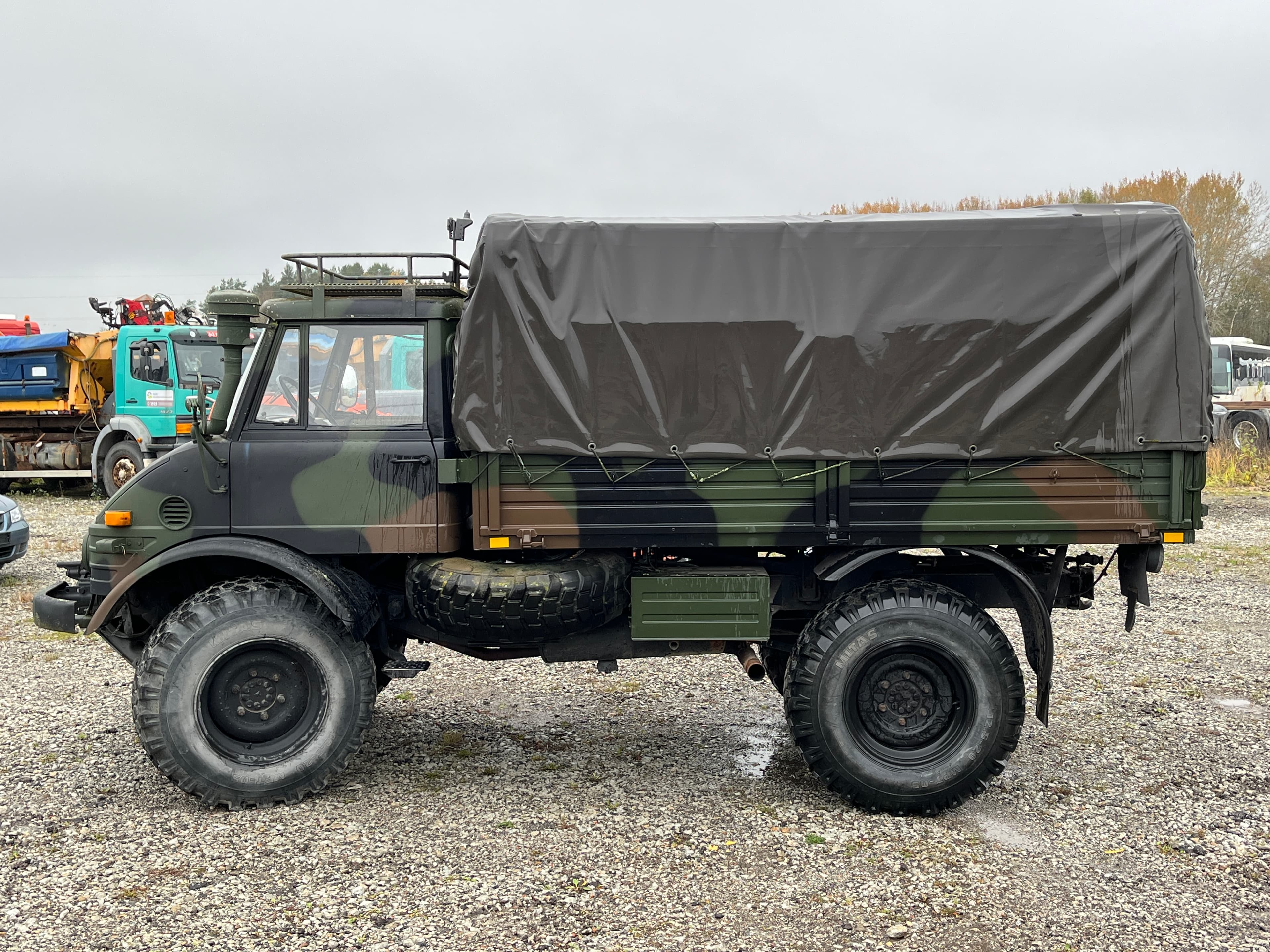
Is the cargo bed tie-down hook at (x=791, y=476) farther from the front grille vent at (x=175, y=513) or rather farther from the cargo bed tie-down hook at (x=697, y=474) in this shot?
the front grille vent at (x=175, y=513)

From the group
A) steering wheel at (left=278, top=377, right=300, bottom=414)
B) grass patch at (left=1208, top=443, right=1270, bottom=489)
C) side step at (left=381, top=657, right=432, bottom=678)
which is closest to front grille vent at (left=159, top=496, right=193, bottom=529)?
steering wheel at (left=278, top=377, right=300, bottom=414)

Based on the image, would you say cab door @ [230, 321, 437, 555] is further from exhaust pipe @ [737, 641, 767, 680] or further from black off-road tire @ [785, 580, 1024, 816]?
black off-road tire @ [785, 580, 1024, 816]

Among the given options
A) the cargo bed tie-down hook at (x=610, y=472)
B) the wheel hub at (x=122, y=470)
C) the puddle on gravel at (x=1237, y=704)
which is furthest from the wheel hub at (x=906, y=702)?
the wheel hub at (x=122, y=470)

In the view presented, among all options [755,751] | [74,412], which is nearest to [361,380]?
[755,751]

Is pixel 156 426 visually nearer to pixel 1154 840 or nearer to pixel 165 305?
pixel 165 305

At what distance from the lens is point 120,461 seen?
58.0ft

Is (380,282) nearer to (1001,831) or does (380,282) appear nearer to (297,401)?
(297,401)

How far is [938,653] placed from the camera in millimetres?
4984

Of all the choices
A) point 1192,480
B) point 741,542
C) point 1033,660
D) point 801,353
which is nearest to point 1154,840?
point 1033,660

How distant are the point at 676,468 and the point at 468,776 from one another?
2030 millimetres

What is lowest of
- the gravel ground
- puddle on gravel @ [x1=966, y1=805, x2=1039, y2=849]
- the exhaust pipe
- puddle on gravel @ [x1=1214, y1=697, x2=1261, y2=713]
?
puddle on gravel @ [x1=966, y1=805, x2=1039, y2=849]

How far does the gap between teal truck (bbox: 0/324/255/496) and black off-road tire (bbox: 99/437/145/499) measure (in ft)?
0.05

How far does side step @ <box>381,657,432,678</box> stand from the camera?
519 centimetres

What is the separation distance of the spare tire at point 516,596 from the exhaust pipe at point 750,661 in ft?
2.25
